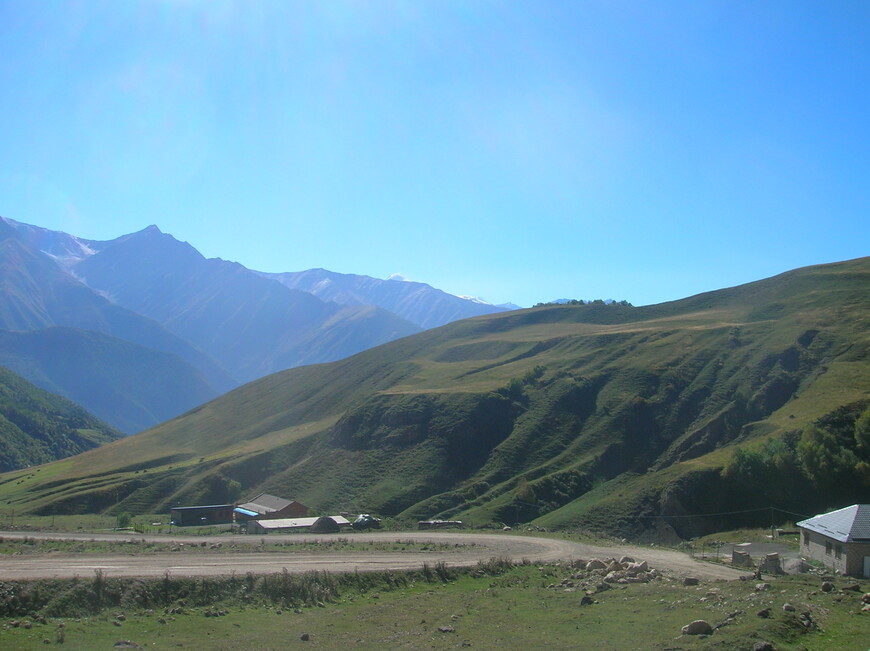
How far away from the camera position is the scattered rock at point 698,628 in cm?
2411

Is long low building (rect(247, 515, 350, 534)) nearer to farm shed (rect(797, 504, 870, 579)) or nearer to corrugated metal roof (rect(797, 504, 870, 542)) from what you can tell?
farm shed (rect(797, 504, 870, 579))

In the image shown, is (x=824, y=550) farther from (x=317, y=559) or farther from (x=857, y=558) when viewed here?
(x=317, y=559)

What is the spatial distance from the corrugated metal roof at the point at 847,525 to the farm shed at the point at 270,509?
192 ft

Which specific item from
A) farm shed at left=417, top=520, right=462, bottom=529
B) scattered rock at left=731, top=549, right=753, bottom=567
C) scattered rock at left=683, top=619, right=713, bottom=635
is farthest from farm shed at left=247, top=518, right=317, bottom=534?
scattered rock at left=683, top=619, right=713, bottom=635

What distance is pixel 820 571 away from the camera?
37.2 m

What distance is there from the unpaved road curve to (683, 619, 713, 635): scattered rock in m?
14.8

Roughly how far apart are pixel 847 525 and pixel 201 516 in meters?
73.5

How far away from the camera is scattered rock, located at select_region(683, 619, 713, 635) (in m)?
24.1

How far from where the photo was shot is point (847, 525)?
122 feet

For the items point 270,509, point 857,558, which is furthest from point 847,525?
point 270,509

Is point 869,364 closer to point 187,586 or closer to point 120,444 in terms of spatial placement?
point 187,586

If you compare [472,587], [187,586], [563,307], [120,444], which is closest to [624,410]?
[472,587]

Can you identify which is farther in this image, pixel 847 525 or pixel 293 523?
pixel 293 523

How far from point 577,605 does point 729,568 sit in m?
14.6
